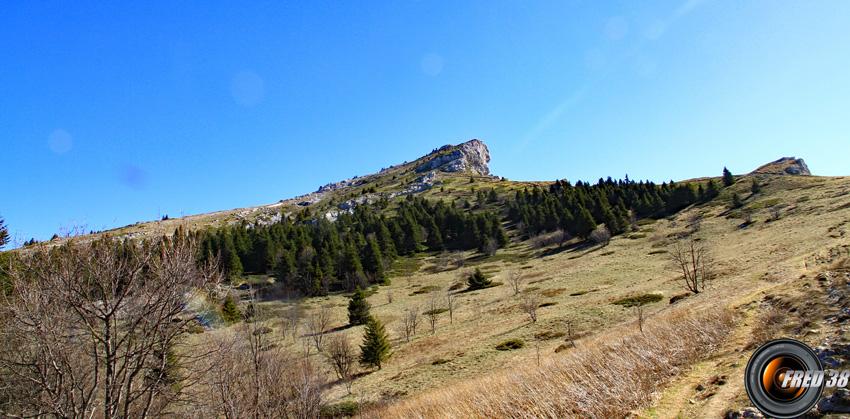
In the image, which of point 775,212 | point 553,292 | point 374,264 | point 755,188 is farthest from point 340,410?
point 755,188

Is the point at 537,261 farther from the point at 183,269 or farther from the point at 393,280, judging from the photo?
the point at 183,269

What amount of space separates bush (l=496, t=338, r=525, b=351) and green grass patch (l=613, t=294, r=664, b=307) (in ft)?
35.2

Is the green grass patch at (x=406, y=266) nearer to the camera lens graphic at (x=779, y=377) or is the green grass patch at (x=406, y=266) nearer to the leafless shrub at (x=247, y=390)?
the leafless shrub at (x=247, y=390)

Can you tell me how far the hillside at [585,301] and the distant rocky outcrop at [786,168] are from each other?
908mm

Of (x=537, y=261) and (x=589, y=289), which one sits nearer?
(x=589, y=289)

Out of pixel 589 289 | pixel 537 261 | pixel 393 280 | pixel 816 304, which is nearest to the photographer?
pixel 816 304

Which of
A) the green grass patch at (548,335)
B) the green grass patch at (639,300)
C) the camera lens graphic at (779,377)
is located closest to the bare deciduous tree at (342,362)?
the green grass patch at (548,335)

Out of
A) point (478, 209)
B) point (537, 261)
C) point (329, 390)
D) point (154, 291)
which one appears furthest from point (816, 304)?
point (478, 209)

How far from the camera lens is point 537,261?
→ 75625 millimetres

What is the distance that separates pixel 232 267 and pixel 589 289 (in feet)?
242

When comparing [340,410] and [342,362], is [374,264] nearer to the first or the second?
[342,362]

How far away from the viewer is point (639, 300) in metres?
33.8

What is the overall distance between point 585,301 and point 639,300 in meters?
6.30

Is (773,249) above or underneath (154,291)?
underneath
